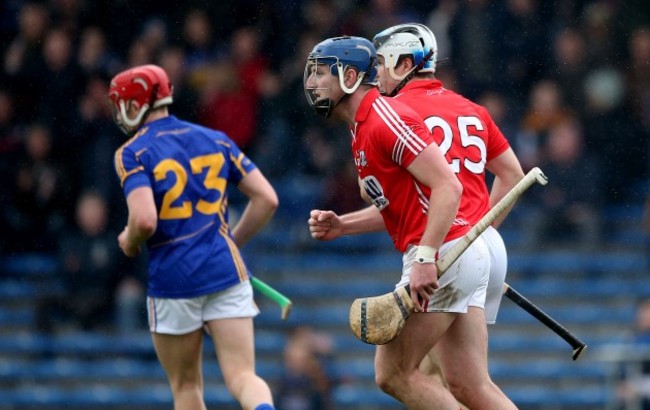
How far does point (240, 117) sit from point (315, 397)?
366cm

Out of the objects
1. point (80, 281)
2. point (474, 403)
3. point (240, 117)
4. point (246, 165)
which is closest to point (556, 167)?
point (240, 117)

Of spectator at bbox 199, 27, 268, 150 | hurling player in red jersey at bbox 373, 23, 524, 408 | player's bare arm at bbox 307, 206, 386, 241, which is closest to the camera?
hurling player in red jersey at bbox 373, 23, 524, 408

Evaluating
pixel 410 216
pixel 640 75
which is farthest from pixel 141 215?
pixel 640 75

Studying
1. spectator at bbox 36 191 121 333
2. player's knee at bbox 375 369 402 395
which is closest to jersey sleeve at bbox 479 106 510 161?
player's knee at bbox 375 369 402 395

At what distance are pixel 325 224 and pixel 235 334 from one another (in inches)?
38.9

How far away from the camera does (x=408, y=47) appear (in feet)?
20.9

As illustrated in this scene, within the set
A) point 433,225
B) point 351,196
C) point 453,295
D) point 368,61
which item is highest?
point 368,61

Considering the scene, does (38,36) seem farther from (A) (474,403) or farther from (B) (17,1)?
(A) (474,403)

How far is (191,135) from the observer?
7.27m

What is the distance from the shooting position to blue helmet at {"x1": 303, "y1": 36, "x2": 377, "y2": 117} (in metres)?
6.02

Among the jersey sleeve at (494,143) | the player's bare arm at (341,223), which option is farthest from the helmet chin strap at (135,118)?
the jersey sleeve at (494,143)

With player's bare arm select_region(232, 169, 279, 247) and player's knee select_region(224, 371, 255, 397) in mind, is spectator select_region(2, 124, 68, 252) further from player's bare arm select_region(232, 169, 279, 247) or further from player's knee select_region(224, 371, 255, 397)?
player's knee select_region(224, 371, 255, 397)

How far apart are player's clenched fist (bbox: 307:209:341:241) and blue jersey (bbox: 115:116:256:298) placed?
888mm

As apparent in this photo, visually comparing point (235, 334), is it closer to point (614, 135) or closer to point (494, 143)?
point (494, 143)
